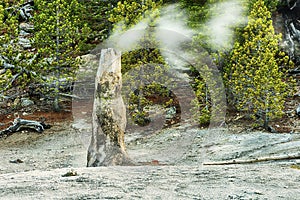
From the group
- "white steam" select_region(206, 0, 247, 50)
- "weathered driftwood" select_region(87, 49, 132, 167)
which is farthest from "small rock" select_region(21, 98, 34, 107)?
"weathered driftwood" select_region(87, 49, 132, 167)

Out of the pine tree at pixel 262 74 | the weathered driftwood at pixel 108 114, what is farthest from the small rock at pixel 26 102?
the weathered driftwood at pixel 108 114

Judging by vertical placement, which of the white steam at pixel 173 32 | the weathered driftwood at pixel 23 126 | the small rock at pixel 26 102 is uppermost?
the white steam at pixel 173 32

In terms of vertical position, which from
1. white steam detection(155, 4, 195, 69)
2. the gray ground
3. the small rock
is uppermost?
white steam detection(155, 4, 195, 69)

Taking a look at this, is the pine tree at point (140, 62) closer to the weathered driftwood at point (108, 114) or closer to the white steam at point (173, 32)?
the white steam at point (173, 32)

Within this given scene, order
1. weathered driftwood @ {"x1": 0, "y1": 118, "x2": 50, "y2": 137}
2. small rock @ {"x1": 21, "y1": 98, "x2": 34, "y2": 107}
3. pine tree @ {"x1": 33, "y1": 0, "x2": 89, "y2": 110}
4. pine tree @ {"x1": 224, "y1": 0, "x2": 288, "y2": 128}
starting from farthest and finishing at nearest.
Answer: small rock @ {"x1": 21, "y1": 98, "x2": 34, "y2": 107} < pine tree @ {"x1": 33, "y1": 0, "x2": 89, "y2": 110} < weathered driftwood @ {"x1": 0, "y1": 118, "x2": 50, "y2": 137} < pine tree @ {"x1": 224, "y1": 0, "x2": 288, "y2": 128}

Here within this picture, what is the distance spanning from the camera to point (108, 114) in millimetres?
10914

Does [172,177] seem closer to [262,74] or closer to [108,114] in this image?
[108,114]

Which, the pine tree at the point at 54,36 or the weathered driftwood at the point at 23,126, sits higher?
the pine tree at the point at 54,36

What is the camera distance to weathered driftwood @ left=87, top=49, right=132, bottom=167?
10.9m

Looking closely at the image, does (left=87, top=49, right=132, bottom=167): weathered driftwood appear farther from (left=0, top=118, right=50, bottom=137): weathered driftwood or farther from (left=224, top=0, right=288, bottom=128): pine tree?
(left=0, top=118, right=50, bottom=137): weathered driftwood

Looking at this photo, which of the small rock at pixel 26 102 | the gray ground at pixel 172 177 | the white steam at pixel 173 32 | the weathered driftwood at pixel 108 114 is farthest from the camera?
the small rock at pixel 26 102

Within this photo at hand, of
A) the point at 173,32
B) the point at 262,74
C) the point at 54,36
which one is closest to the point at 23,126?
the point at 54,36

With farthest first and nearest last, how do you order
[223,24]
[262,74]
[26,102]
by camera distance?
[26,102], [223,24], [262,74]

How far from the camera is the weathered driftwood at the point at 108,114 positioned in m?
10.9
